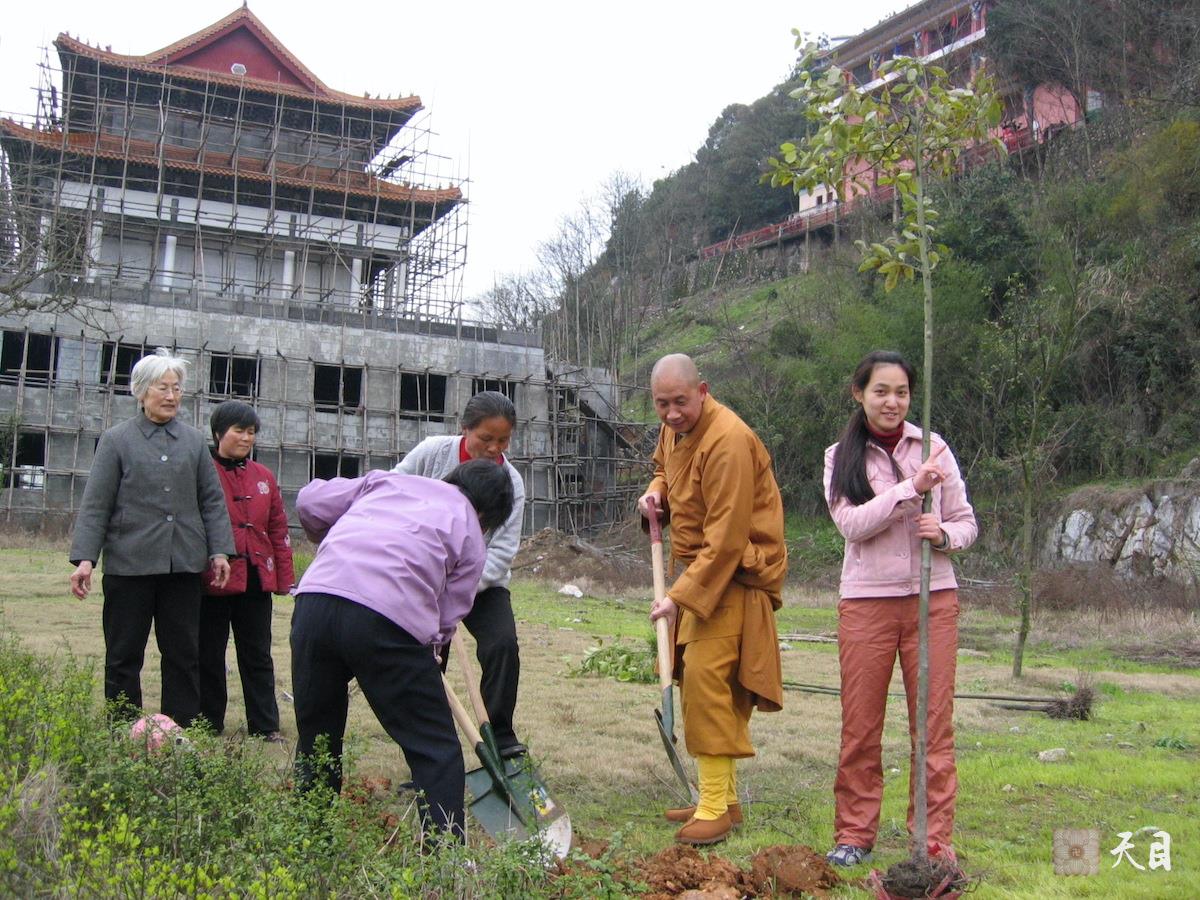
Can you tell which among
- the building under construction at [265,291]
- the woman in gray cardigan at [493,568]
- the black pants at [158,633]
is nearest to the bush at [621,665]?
the woman in gray cardigan at [493,568]

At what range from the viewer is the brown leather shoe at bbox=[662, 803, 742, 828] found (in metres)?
4.21

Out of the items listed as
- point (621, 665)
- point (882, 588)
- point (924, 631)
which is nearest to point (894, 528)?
point (882, 588)

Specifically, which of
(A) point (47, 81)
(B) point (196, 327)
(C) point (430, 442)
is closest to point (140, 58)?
A: (A) point (47, 81)

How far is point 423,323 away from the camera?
2792 centimetres

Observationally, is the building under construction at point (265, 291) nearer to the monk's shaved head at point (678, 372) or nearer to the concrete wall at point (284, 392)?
the concrete wall at point (284, 392)

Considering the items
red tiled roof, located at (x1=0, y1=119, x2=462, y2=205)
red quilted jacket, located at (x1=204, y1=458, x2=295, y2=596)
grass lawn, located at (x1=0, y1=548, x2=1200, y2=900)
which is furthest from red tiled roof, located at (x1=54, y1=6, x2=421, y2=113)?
red quilted jacket, located at (x1=204, y1=458, x2=295, y2=596)

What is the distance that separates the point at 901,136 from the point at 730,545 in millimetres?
1555

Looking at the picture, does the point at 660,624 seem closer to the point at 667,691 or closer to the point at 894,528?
the point at 667,691

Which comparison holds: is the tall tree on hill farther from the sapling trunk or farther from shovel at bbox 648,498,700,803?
shovel at bbox 648,498,700,803

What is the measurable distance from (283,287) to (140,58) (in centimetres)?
738

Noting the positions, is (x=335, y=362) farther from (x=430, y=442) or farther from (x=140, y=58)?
(x=430, y=442)

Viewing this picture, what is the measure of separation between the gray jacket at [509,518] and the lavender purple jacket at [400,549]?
0.95 m

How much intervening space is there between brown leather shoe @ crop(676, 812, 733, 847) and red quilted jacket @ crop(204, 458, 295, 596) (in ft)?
7.83

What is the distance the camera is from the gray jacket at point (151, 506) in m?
4.64
